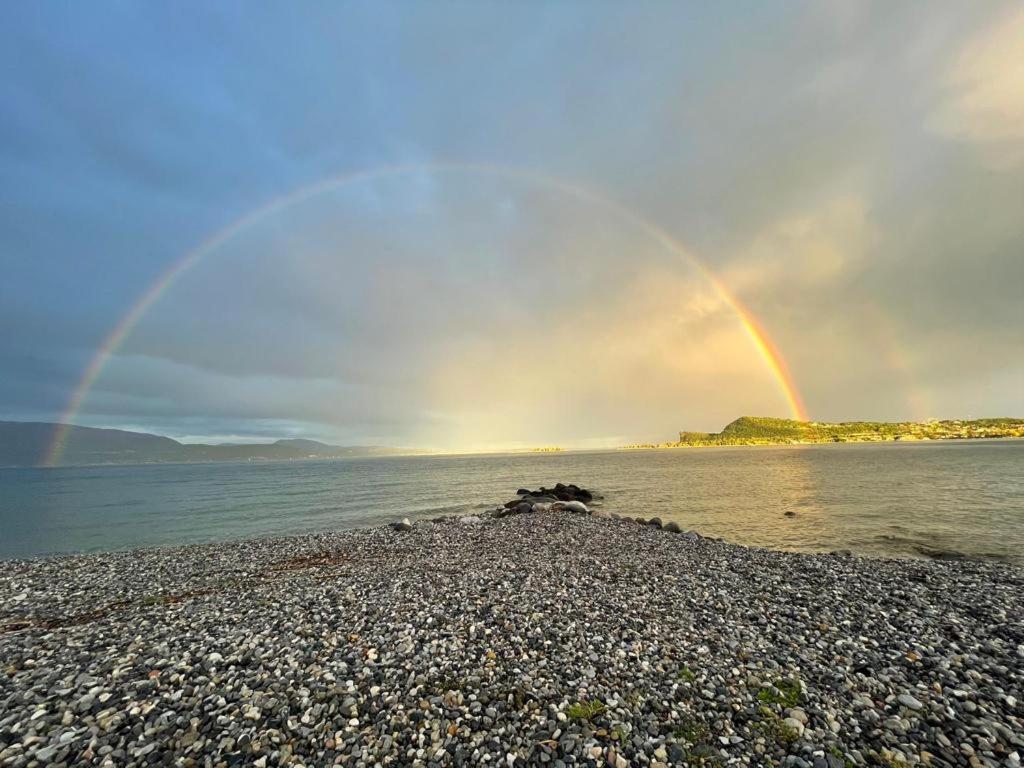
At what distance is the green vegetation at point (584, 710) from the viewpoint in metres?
7.23

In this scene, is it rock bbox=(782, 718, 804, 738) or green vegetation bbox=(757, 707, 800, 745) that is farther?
rock bbox=(782, 718, 804, 738)

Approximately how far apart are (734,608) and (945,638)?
4.30 m

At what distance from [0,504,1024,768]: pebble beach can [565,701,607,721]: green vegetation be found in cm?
4

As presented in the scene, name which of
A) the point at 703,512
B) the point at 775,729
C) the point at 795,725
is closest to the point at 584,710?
the point at 775,729

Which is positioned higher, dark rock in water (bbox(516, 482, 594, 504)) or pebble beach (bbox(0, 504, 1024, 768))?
pebble beach (bbox(0, 504, 1024, 768))

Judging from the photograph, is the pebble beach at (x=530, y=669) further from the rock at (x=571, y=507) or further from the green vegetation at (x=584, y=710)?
the rock at (x=571, y=507)

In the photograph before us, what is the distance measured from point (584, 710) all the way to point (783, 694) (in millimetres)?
3610

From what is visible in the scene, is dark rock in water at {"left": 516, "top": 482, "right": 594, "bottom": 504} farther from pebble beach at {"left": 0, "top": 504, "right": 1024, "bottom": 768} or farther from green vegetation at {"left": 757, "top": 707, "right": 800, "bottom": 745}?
green vegetation at {"left": 757, "top": 707, "right": 800, "bottom": 745}

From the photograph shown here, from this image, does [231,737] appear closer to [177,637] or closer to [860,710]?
[177,637]

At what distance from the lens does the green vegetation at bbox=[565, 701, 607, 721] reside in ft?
23.7

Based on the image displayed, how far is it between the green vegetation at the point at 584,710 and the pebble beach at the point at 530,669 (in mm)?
39

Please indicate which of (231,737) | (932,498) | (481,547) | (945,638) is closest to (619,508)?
(481,547)

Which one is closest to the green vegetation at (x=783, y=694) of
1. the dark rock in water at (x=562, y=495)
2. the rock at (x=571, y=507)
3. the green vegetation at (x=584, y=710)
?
the green vegetation at (x=584, y=710)

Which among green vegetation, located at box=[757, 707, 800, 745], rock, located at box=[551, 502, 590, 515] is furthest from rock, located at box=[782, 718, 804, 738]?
rock, located at box=[551, 502, 590, 515]
